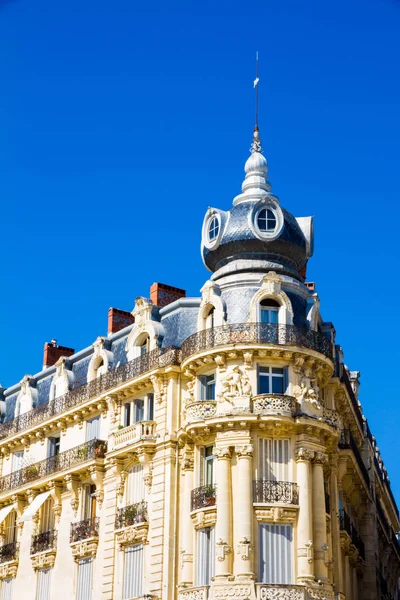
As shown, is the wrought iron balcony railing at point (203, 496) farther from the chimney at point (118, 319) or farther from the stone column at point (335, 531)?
the chimney at point (118, 319)

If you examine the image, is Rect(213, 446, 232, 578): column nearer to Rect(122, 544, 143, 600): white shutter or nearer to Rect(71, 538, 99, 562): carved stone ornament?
Rect(122, 544, 143, 600): white shutter

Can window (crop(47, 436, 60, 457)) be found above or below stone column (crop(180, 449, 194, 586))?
above

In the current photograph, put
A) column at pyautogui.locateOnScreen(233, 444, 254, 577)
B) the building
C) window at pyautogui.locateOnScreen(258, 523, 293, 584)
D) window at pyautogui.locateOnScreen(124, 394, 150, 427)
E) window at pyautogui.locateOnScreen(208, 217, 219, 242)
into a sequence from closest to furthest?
1. column at pyautogui.locateOnScreen(233, 444, 254, 577)
2. window at pyautogui.locateOnScreen(258, 523, 293, 584)
3. the building
4. window at pyautogui.locateOnScreen(124, 394, 150, 427)
5. window at pyautogui.locateOnScreen(208, 217, 219, 242)

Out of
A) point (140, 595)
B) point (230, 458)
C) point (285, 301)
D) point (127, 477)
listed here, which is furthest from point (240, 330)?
point (140, 595)

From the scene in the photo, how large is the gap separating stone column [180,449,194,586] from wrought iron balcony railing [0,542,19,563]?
10.8 m

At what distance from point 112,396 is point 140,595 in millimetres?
8301

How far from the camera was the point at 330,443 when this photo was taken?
38.4 m

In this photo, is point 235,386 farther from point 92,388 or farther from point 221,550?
point 92,388

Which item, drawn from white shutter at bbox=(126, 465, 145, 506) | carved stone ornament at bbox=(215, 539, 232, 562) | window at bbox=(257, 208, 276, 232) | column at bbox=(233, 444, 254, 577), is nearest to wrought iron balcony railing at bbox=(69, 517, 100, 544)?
white shutter at bbox=(126, 465, 145, 506)

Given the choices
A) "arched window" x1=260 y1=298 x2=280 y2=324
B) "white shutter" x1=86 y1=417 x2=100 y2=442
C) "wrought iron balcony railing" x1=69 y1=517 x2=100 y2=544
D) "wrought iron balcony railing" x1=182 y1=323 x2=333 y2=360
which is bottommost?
"wrought iron balcony railing" x1=69 y1=517 x2=100 y2=544

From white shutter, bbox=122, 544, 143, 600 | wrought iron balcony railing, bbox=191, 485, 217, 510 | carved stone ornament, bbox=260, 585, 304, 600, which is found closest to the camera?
carved stone ornament, bbox=260, 585, 304, 600

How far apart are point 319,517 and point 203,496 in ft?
13.4

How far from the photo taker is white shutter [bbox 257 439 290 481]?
119 feet

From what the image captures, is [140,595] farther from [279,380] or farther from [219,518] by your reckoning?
[279,380]
